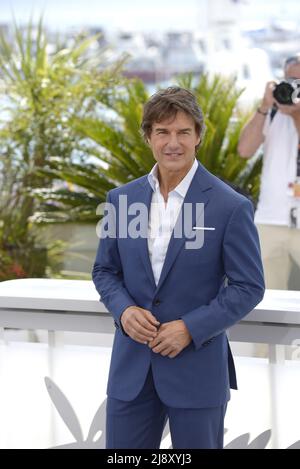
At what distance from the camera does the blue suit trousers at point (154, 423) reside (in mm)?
2322

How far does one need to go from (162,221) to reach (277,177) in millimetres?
2119

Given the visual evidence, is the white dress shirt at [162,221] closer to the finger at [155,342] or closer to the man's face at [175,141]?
the man's face at [175,141]

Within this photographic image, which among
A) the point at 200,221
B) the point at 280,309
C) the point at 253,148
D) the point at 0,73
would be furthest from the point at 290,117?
the point at 0,73

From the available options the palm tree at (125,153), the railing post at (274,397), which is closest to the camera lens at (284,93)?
the palm tree at (125,153)

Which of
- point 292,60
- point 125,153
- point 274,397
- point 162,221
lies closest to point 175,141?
point 162,221

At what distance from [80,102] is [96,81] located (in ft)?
0.65

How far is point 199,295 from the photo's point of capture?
7.64 feet

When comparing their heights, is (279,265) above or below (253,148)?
below

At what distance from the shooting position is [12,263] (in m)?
6.59

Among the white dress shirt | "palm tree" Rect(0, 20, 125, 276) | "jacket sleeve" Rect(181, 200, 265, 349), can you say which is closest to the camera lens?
the white dress shirt

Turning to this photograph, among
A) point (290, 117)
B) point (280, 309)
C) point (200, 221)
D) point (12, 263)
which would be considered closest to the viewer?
point (200, 221)

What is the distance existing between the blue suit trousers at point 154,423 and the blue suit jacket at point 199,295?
0.10 feet

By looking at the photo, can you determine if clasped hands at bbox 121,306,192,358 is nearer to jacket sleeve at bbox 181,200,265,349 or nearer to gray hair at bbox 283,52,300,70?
jacket sleeve at bbox 181,200,265,349
